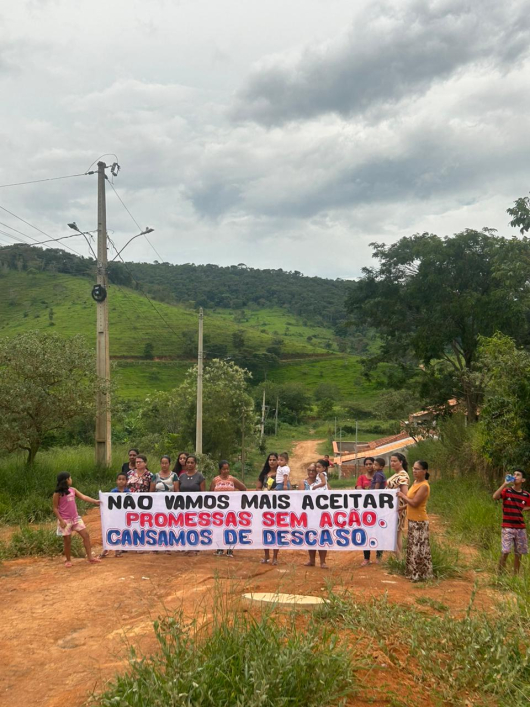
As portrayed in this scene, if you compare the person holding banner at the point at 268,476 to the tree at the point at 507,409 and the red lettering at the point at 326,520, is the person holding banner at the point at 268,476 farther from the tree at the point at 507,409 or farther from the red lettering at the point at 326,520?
the tree at the point at 507,409

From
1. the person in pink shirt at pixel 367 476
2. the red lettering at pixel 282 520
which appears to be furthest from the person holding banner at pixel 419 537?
the red lettering at pixel 282 520

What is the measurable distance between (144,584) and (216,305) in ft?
368

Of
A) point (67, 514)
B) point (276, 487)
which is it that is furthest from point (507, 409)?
point (67, 514)

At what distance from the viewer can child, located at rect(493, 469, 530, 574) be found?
7.42 metres

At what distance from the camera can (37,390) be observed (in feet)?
41.6

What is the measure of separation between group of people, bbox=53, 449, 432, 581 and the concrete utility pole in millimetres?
4859

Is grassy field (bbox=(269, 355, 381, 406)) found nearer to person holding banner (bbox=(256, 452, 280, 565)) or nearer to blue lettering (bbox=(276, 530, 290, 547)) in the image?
person holding banner (bbox=(256, 452, 280, 565))

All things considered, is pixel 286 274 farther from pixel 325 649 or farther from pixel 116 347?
pixel 325 649

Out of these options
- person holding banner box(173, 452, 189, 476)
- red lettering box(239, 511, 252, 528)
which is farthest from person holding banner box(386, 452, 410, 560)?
person holding banner box(173, 452, 189, 476)

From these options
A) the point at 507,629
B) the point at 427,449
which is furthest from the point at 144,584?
the point at 427,449

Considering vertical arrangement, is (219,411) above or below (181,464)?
below

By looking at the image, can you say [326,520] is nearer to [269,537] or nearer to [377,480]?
[269,537]

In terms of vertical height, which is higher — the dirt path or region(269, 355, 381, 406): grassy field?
region(269, 355, 381, 406): grassy field

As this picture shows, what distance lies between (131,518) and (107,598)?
2206mm
